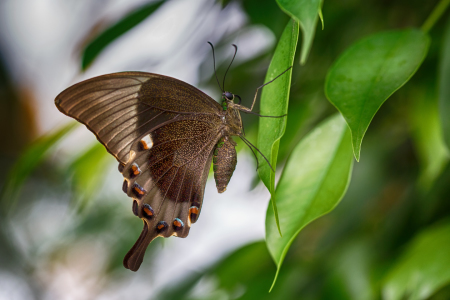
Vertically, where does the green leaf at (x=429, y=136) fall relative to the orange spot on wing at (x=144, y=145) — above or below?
below

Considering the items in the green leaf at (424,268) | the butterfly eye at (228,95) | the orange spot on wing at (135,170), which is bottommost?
the green leaf at (424,268)

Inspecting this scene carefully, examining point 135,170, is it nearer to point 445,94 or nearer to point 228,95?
→ point 228,95

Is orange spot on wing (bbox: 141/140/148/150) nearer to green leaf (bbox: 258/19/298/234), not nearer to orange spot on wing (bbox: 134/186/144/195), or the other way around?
orange spot on wing (bbox: 134/186/144/195)

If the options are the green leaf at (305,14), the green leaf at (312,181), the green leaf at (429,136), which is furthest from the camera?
the green leaf at (429,136)

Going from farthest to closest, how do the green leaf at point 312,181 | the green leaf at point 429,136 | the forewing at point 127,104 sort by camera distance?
the green leaf at point 429,136 → the forewing at point 127,104 → the green leaf at point 312,181

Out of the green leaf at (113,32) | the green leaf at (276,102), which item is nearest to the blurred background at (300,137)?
the green leaf at (113,32)

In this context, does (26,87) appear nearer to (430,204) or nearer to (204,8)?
(204,8)

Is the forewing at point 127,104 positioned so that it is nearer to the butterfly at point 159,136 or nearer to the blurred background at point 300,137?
the butterfly at point 159,136
